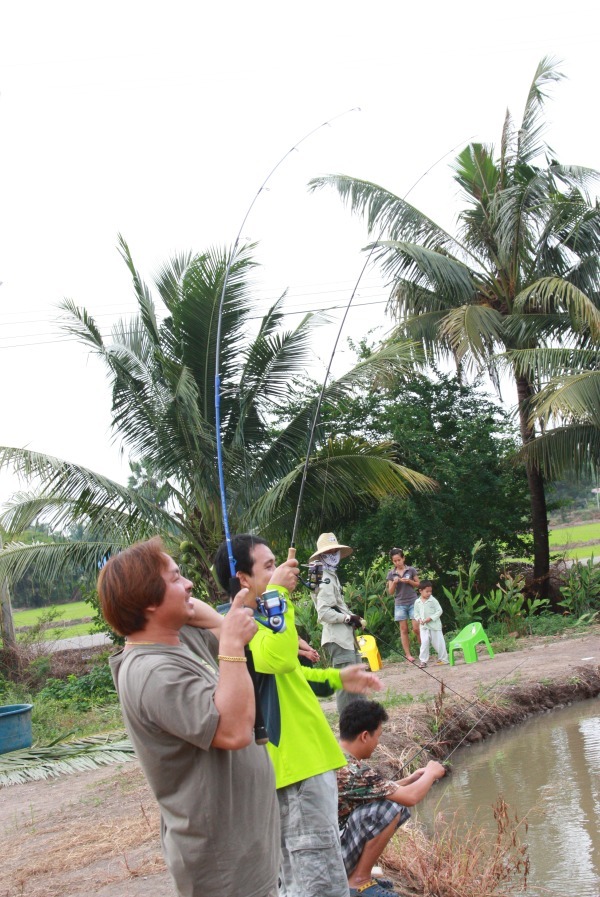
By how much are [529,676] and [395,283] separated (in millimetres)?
8513

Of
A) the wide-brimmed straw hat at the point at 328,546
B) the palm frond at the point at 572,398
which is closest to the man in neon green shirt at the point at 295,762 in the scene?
the wide-brimmed straw hat at the point at 328,546

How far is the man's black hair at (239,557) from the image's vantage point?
3.38 metres

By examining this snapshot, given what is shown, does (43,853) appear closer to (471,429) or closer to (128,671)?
(128,671)

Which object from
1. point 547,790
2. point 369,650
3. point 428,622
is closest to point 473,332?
point 428,622

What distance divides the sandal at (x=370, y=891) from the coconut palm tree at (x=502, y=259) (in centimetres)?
1091

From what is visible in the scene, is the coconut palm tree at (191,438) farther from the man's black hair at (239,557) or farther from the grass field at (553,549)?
the grass field at (553,549)

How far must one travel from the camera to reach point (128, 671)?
2.23 m

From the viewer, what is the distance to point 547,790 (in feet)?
21.1

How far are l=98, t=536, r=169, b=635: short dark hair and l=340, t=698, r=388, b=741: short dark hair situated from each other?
7.13ft

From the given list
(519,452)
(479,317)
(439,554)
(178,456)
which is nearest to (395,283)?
(479,317)

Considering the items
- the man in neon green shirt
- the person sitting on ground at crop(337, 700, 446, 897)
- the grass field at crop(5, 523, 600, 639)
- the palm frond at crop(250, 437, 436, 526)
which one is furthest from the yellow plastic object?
the grass field at crop(5, 523, 600, 639)

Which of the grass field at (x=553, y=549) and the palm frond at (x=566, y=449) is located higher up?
the palm frond at (x=566, y=449)

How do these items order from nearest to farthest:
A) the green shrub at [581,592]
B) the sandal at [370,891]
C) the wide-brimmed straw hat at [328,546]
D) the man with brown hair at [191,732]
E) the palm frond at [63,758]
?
the man with brown hair at [191,732] < the sandal at [370,891] < the wide-brimmed straw hat at [328,546] < the palm frond at [63,758] < the green shrub at [581,592]

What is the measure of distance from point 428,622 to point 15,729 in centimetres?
489
